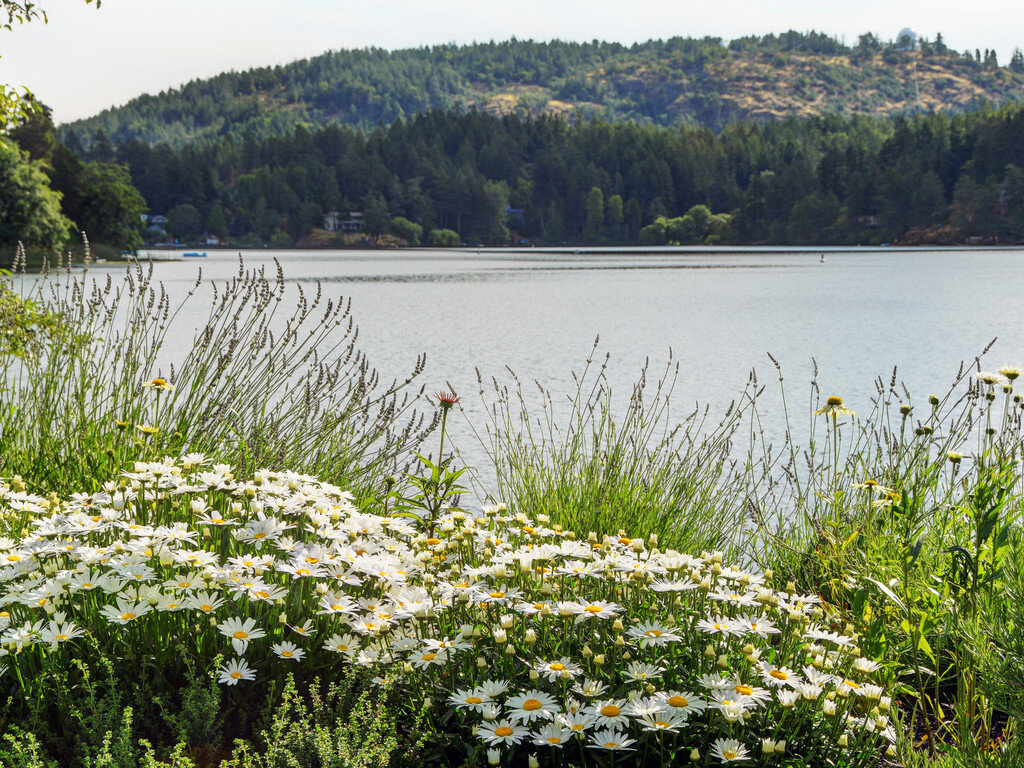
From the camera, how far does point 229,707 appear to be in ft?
8.79

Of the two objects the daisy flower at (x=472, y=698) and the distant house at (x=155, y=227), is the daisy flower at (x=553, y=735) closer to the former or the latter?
the daisy flower at (x=472, y=698)

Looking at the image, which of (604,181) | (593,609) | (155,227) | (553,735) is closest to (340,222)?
(155,227)

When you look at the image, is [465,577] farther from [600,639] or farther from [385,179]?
[385,179]

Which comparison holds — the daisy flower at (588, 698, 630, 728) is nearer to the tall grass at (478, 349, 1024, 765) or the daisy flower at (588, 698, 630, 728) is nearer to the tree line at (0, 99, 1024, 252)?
Answer: the tall grass at (478, 349, 1024, 765)

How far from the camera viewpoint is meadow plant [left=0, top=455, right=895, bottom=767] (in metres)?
2.37

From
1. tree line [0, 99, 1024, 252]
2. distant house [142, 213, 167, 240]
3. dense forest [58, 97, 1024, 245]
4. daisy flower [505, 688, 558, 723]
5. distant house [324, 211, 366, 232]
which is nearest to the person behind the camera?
daisy flower [505, 688, 558, 723]

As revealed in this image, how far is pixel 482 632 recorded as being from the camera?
2734mm

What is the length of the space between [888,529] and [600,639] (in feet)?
6.92

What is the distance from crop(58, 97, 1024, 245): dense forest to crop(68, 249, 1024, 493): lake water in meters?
66.8

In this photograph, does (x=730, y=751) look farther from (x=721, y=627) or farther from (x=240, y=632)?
(x=240, y=632)

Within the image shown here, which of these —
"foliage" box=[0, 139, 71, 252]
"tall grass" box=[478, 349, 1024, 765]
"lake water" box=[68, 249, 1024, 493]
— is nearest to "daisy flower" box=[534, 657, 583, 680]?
"tall grass" box=[478, 349, 1024, 765]

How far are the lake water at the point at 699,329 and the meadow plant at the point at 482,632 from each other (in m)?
7.19

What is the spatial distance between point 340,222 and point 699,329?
125 meters

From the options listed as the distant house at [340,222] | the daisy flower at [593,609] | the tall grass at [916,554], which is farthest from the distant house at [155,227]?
the daisy flower at [593,609]
